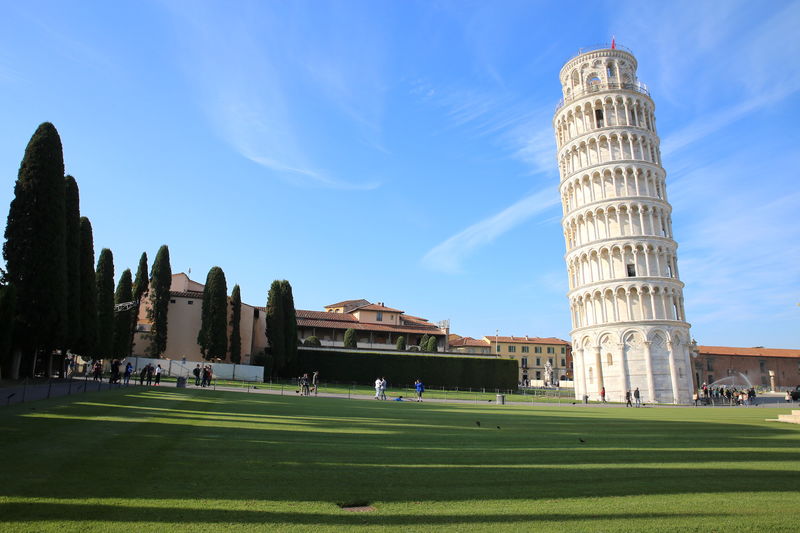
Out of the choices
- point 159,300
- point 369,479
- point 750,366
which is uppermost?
point 159,300

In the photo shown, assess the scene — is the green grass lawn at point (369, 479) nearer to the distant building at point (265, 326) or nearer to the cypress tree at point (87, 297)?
the cypress tree at point (87, 297)

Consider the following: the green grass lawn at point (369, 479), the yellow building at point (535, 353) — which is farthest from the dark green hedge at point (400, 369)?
the yellow building at point (535, 353)

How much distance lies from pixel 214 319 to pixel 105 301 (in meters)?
13.0

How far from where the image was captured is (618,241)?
2271 inches

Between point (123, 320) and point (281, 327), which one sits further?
point (281, 327)

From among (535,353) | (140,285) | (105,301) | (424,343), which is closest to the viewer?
(105,301)

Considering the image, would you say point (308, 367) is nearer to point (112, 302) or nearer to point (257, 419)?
point (112, 302)

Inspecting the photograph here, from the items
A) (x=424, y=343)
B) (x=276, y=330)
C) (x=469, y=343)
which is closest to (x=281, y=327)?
(x=276, y=330)

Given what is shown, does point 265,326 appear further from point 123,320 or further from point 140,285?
point 123,320

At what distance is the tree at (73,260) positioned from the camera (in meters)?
30.9

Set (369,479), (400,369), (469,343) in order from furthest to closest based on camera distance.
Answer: (469,343) → (400,369) → (369,479)

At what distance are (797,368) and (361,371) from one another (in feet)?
337

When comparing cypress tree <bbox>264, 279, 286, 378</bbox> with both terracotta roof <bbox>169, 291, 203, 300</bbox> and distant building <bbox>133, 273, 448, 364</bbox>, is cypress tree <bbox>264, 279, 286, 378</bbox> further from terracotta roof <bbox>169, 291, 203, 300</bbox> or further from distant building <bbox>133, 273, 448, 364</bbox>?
terracotta roof <bbox>169, 291, 203, 300</bbox>

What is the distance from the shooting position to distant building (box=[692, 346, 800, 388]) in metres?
103
